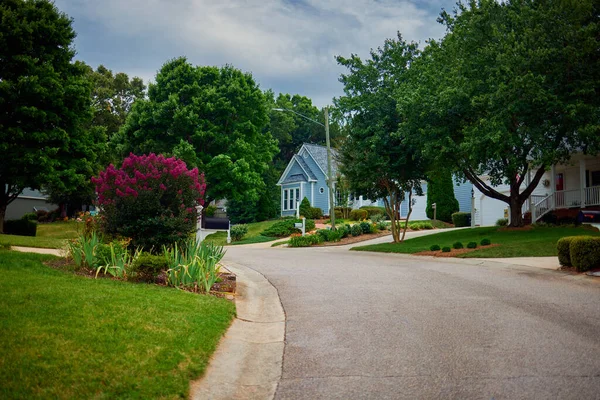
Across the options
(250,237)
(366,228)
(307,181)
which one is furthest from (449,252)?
(307,181)

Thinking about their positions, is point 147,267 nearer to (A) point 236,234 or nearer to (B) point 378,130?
(B) point 378,130

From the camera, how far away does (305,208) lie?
139ft

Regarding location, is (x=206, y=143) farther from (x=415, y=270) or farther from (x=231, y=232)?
(x=415, y=270)

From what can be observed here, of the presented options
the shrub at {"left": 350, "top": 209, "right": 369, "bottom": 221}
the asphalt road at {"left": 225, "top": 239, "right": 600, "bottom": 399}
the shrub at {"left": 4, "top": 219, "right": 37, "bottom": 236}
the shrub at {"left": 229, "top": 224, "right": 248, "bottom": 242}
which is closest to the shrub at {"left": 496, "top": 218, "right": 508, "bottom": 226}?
the shrub at {"left": 350, "top": 209, "right": 369, "bottom": 221}

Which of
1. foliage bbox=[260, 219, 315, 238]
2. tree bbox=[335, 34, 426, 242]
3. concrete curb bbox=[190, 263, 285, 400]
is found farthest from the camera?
foliage bbox=[260, 219, 315, 238]

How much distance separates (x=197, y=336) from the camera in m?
6.05

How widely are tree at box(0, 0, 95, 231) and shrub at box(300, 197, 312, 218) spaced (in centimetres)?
1955

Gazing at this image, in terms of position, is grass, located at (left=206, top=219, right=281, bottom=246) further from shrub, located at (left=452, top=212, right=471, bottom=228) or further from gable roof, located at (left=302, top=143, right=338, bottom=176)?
shrub, located at (left=452, top=212, right=471, bottom=228)

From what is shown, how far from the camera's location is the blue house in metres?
46.6

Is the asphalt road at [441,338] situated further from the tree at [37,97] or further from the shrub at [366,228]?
the shrub at [366,228]

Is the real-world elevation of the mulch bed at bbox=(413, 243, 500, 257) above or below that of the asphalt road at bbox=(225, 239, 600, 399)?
above

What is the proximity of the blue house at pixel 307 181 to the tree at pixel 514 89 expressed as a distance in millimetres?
23851

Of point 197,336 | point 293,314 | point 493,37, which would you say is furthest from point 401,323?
point 493,37

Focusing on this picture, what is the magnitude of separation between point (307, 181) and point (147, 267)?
3754cm
